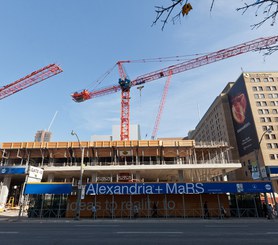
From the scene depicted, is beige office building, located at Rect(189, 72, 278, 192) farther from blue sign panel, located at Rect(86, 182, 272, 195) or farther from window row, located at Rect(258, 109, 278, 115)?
blue sign panel, located at Rect(86, 182, 272, 195)

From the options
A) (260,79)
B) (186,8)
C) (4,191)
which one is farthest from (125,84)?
(186,8)

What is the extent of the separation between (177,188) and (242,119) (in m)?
64.3

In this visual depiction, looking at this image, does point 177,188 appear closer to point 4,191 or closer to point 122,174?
point 122,174

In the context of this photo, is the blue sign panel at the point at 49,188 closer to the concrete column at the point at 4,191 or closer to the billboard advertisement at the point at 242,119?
the concrete column at the point at 4,191

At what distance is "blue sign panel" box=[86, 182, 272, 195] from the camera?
76.2ft

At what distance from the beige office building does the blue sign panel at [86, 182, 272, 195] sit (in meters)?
43.2

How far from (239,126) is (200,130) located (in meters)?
42.8

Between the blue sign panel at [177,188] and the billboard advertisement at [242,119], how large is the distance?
49889mm

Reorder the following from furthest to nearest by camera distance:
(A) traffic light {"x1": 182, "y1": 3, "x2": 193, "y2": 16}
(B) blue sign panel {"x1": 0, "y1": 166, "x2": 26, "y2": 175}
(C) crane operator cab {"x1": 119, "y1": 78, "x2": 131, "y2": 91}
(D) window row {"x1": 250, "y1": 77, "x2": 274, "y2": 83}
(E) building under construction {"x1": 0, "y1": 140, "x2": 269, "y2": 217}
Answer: (D) window row {"x1": 250, "y1": 77, "x2": 274, "y2": 83}, (C) crane operator cab {"x1": 119, "y1": 78, "x2": 131, "y2": 91}, (B) blue sign panel {"x1": 0, "y1": 166, "x2": 26, "y2": 175}, (E) building under construction {"x1": 0, "y1": 140, "x2": 269, "y2": 217}, (A) traffic light {"x1": 182, "y1": 3, "x2": 193, "y2": 16}

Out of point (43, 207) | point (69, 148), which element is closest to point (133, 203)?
point (43, 207)

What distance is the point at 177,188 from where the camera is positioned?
23.6 metres

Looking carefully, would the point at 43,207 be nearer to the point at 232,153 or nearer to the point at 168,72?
the point at 168,72

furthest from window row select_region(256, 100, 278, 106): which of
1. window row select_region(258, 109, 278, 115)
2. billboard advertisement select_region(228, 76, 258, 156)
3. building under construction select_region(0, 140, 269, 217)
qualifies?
building under construction select_region(0, 140, 269, 217)
